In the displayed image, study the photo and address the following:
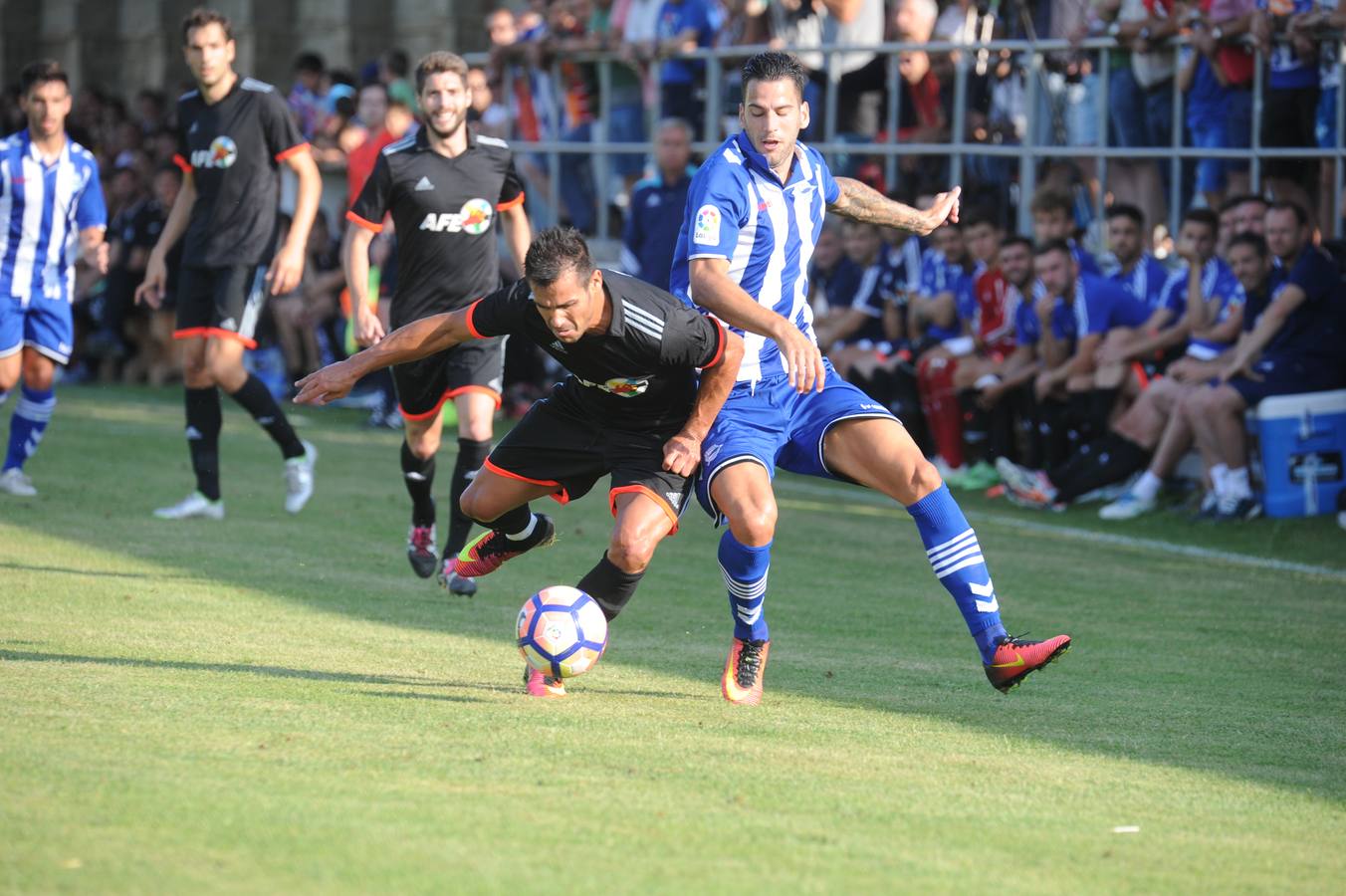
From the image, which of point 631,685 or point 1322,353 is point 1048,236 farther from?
point 631,685

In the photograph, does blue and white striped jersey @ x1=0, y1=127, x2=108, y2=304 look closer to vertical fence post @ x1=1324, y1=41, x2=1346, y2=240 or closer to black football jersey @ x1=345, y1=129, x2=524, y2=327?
black football jersey @ x1=345, y1=129, x2=524, y2=327

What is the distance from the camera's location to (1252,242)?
11.0 m

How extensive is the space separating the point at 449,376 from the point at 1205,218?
5.69 m

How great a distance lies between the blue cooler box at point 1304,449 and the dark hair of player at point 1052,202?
227 cm

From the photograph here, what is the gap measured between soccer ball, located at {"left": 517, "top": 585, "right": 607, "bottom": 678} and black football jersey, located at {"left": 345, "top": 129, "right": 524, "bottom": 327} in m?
2.76

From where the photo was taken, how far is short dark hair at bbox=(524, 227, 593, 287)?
5637 mm

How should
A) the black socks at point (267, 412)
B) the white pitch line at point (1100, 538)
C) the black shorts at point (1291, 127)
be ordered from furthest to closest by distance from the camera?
1. the black shorts at point (1291, 127)
2. the black socks at point (267, 412)
3. the white pitch line at point (1100, 538)

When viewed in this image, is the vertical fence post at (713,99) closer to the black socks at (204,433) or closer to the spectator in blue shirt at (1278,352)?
the spectator in blue shirt at (1278,352)

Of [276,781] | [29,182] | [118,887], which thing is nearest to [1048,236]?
[29,182]

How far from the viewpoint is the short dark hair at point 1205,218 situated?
1170cm

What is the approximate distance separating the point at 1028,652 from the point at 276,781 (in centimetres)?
249

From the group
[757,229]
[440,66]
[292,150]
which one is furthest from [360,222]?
[757,229]

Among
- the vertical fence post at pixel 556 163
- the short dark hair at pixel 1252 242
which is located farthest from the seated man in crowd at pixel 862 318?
the vertical fence post at pixel 556 163

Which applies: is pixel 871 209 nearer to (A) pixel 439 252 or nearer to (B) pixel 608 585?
(B) pixel 608 585
